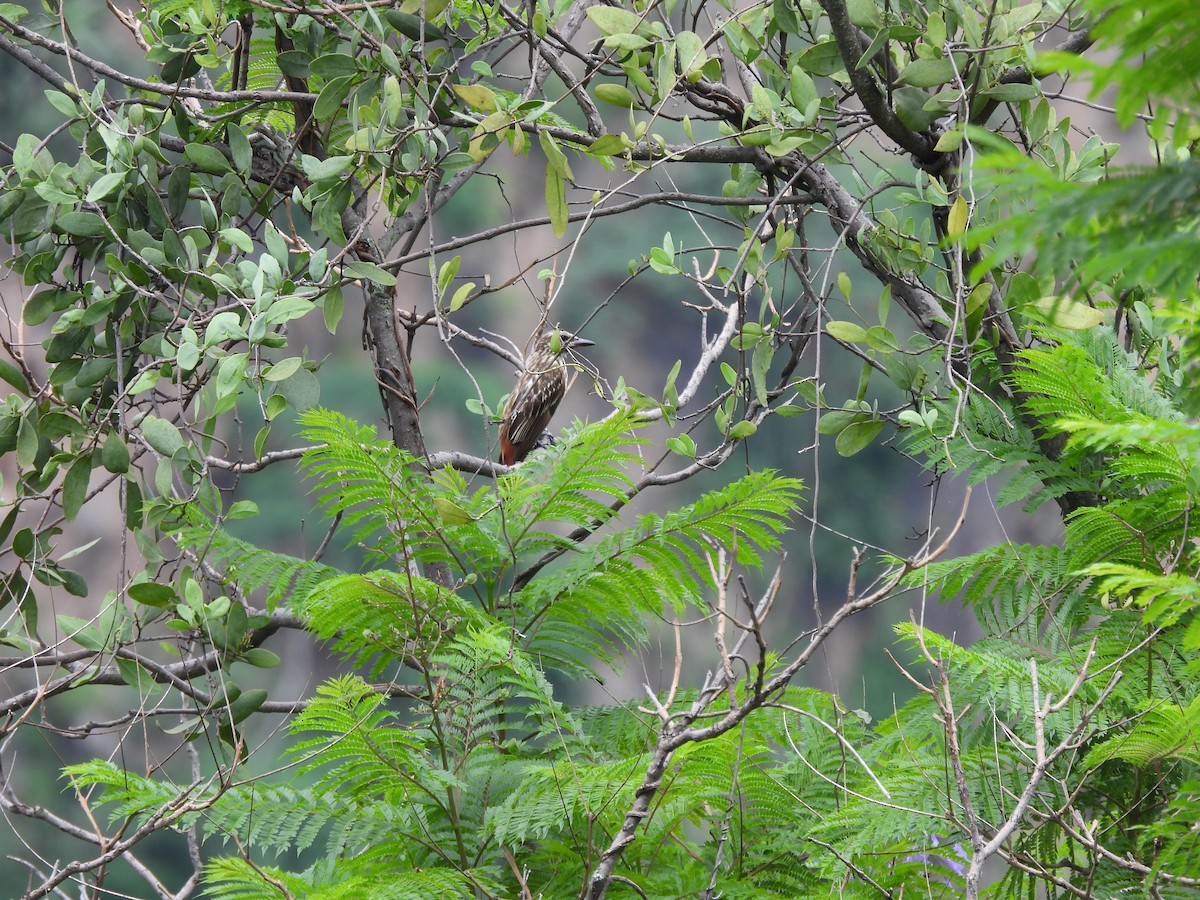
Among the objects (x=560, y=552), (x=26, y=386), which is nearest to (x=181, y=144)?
(x=26, y=386)

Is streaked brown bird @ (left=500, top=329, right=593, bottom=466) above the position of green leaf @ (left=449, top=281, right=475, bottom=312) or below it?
below

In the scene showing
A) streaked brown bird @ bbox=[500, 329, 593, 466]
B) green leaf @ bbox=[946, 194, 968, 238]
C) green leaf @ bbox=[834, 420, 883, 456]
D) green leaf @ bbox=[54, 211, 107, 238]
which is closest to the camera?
green leaf @ bbox=[946, 194, 968, 238]

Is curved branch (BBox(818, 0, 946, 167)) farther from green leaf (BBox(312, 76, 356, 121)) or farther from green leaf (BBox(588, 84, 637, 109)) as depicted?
green leaf (BBox(312, 76, 356, 121))

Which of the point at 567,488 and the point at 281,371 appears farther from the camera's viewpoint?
the point at 567,488

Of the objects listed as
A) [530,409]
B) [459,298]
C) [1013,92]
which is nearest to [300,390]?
[459,298]

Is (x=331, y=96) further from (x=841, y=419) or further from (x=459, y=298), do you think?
(x=841, y=419)

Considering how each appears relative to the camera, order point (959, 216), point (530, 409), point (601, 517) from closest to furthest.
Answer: point (959, 216)
point (601, 517)
point (530, 409)

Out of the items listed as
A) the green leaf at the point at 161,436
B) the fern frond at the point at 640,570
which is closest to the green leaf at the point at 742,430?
the fern frond at the point at 640,570

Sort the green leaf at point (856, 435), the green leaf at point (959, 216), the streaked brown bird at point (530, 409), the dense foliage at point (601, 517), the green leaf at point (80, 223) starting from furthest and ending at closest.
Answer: the streaked brown bird at point (530, 409) < the green leaf at point (856, 435) < the green leaf at point (80, 223) < the green leaf at point (959, 216) < the dense foliage at point (601, 517)

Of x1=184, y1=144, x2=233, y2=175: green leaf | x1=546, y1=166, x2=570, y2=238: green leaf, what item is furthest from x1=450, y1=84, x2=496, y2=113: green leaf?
x1=184, y1=144, x2=233, y2=175: green leaf

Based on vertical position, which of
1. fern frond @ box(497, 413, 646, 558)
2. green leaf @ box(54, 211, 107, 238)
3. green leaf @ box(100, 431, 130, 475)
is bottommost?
fern frond @ box(497, 413, 646, 558)

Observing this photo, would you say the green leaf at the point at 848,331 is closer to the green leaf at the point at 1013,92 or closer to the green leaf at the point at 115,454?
the green leaf at the point at 1013,92

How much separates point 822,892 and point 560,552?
540 mm

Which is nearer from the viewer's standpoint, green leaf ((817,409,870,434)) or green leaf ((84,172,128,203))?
green leaf ((84,172,128,203))
